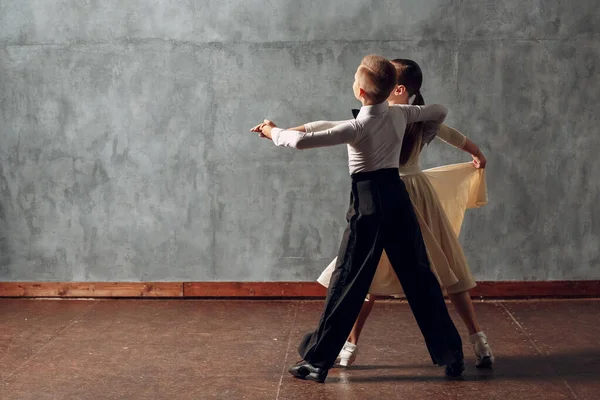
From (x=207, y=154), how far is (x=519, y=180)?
75.1 inches

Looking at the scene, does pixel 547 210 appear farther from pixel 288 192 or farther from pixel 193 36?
pixel 193 36

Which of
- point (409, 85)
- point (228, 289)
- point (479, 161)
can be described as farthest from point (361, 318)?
point (228, 289)

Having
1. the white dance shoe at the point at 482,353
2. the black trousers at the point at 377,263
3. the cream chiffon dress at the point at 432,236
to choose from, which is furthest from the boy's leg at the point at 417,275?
the white dance shoe at the point at 482,353

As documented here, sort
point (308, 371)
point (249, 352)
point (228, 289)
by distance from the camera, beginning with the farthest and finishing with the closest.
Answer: point (228, 289), point (249, 352), point (308, 371)

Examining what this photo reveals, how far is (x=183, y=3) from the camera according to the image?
5441 millimetres

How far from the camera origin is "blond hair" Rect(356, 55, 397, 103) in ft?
12.3

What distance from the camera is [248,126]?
5500 mm

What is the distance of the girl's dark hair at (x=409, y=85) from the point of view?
4074mm

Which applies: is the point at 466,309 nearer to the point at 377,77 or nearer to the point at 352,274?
the point at 352,274

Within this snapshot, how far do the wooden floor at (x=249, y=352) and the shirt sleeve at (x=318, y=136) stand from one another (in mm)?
1064

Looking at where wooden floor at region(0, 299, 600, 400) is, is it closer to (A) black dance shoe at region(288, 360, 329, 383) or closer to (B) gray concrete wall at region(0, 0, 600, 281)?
(A) black dance shoe at region(288, 360, 329, 383)

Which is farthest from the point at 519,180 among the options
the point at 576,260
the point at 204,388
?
the point at 204,388

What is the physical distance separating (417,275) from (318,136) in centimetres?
75

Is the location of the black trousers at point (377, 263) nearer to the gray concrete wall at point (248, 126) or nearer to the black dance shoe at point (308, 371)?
the black dance shoe at point (308, 371)
